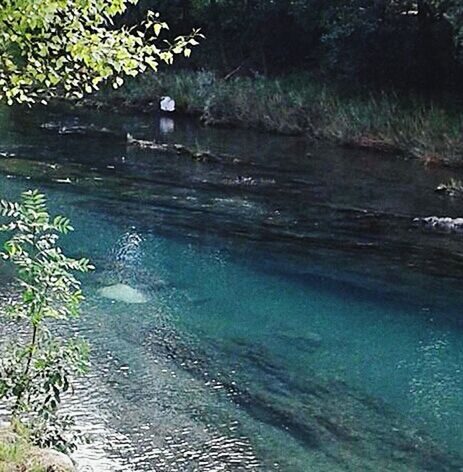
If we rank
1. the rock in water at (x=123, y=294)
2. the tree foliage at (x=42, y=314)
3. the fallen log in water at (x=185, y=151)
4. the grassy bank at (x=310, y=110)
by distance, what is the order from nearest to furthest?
1. the tree foliage at (x=42, y=314)
2. the rock in water at (x=123, y=294)
3. the fallen log in water at (x=185, y=151)
4. the grassy bank at (x=310, y=110)

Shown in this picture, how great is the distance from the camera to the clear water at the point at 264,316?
701 cm

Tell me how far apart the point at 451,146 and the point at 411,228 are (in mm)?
5961

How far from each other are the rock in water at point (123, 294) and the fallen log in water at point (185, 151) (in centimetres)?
906

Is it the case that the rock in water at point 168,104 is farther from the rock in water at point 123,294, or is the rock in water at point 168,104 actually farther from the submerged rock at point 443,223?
the rock in water at point 123,294

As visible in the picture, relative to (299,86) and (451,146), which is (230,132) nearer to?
(299,86)

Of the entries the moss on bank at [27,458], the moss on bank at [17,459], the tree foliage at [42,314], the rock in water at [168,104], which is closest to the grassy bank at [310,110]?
the rock in water at [168,104]

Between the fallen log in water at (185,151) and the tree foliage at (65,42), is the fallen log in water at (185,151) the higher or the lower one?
the lower one

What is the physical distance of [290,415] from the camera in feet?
24.4

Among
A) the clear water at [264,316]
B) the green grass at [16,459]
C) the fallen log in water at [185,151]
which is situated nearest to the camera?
the green grass at [16,459]

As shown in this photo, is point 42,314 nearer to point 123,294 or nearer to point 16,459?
point 16,459

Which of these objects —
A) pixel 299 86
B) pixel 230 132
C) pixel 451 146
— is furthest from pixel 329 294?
pixel 299 86

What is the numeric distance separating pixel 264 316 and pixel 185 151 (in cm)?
1065

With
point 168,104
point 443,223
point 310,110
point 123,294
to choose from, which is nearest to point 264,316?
point 123,294

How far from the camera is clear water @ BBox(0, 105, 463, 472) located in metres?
7.01
